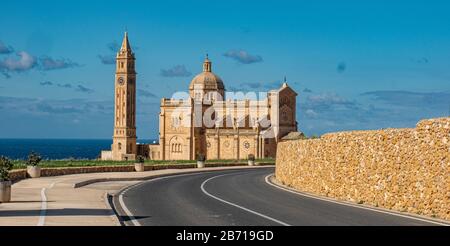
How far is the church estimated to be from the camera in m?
105

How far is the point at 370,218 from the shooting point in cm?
1795

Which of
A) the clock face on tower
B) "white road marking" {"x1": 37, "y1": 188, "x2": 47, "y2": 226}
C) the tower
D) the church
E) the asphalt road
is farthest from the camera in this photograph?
the clock face on tower

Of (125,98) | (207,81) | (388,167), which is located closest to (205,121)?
(207,81)

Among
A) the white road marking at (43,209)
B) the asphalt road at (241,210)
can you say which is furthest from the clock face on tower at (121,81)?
the white road marking at (43,209)

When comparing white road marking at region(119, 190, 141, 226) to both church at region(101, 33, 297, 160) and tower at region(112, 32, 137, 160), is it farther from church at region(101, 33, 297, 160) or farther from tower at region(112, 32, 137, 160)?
tower at region(112, 32, 137, 160)

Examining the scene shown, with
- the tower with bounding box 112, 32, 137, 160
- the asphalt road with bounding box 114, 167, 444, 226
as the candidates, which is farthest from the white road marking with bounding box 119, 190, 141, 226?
the tower with bounding box 112, 32, 137, 160

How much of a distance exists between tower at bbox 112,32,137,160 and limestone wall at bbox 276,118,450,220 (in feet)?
330

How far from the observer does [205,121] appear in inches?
4520

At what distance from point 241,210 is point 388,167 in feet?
15.5

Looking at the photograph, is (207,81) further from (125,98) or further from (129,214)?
(129,214)

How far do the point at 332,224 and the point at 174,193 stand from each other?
12052mm
